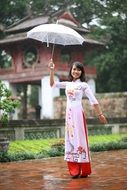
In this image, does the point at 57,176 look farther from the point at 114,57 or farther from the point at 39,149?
the point at 114,57

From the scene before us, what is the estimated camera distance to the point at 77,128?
7438mm

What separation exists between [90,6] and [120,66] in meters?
6.38

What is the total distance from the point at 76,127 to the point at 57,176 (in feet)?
3.01

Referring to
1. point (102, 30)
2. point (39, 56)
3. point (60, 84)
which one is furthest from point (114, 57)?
point (60, 84)

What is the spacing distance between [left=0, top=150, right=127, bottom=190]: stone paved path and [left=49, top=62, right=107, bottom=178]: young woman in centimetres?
22

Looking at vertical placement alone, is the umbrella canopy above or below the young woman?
above

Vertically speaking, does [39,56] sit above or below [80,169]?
above

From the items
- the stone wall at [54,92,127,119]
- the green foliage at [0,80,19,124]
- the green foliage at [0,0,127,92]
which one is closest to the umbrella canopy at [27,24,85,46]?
the green foliage at [0,80,19,124]

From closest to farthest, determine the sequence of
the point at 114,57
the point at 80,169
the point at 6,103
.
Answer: the point at 80,169 → the point at 6,103 → the point at 114,57

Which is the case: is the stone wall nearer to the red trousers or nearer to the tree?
the tree

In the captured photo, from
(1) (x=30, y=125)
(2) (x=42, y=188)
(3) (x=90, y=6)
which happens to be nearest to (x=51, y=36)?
(2) (x=42, y=188)

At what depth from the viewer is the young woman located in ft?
24.3

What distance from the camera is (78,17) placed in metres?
40.1

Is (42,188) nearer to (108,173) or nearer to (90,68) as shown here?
(108,173)
